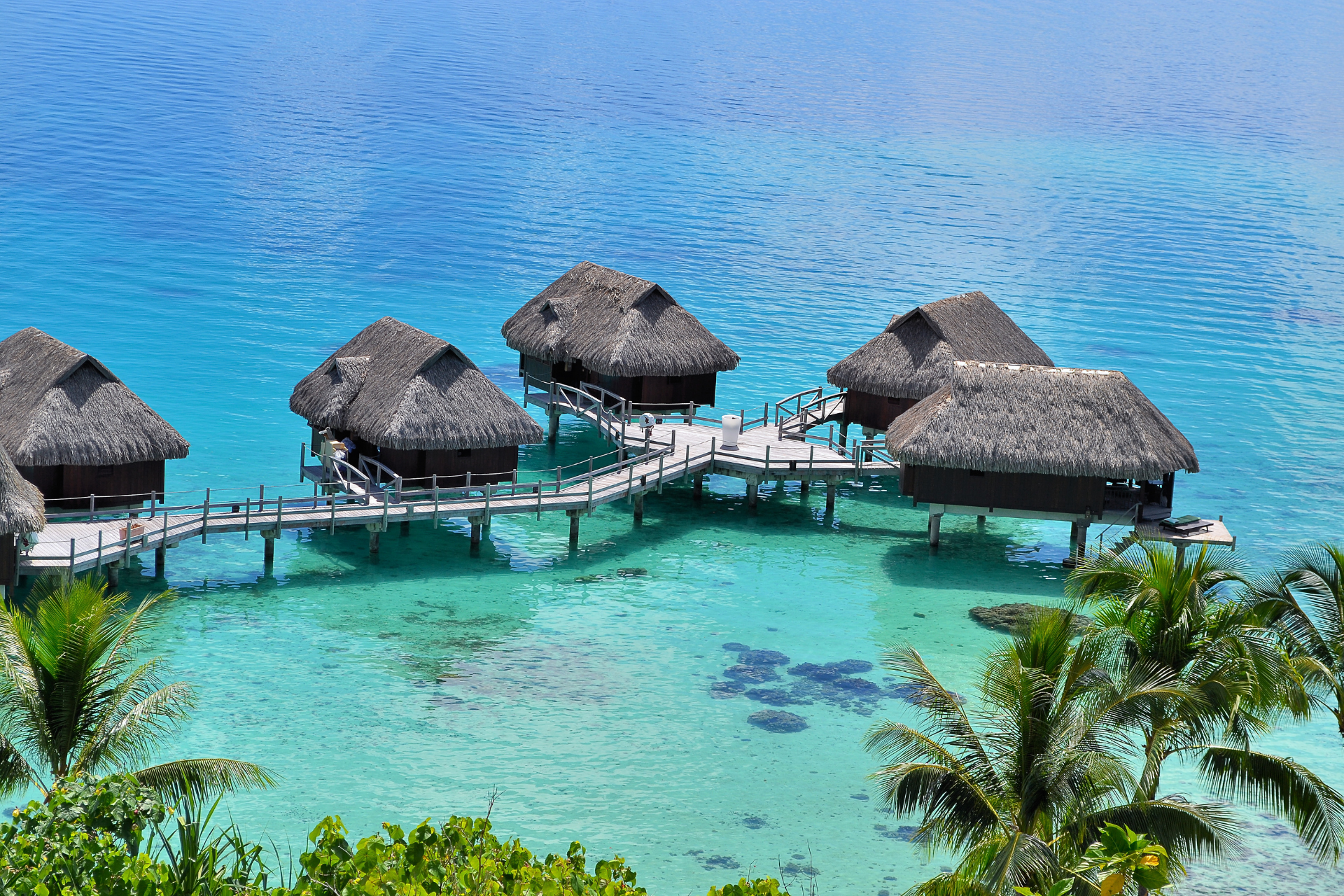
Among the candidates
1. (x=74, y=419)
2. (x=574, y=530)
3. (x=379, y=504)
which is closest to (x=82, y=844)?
(x=74, y=419)

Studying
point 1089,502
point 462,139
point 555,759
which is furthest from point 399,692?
point 462,139

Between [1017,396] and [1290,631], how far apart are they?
676 inches

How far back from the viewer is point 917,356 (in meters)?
42.4

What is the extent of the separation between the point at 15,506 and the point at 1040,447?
71.5ft

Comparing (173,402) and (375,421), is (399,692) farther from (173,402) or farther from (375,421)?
(173,402)

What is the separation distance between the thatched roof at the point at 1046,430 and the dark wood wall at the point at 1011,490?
428 mm

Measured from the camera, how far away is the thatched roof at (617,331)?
4297 cm

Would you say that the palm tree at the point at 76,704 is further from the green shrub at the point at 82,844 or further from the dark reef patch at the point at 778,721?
the dark reef patch at the point at 778,721

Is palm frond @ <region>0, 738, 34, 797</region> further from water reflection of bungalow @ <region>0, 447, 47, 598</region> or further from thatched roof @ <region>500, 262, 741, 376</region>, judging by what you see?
thatched roof @ <region>500, 262, 741, 376</region>

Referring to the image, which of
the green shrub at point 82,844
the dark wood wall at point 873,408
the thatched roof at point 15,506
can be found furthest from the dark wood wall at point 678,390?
the green shrub at point 82,844

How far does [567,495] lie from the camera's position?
37438mm

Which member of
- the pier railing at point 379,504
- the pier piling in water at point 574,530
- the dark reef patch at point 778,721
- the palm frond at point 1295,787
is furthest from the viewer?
the pier piling in water at point 574,530

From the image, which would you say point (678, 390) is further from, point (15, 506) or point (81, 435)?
point (15, 506)

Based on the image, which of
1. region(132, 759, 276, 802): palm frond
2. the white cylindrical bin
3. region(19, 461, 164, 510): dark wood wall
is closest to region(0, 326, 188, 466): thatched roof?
region(19, 461, 164, 510): dark wood wall
